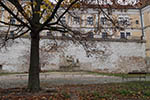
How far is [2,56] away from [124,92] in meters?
19.8

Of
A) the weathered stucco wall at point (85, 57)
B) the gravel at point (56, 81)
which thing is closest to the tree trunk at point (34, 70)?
the gravel at point (56, 81)

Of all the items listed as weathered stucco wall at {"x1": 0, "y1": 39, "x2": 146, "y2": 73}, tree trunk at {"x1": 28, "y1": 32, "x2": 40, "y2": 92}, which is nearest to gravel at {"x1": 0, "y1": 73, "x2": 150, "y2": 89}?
tree trunk at {"x1": 28, "y1": 32, "x2": 40, "y2": 92}

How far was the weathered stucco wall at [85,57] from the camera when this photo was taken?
68.4 ft

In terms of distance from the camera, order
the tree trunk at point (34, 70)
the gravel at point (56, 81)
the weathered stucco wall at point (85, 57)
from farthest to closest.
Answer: the weathered stucco wall at point (85, 57) → the gravel at point (56, 81) → the tree trunk at point (34, 70)

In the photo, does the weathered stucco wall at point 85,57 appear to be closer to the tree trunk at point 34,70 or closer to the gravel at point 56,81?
the gravel at point 56,81

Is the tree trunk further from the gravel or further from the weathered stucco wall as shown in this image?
the weathered stucco wall

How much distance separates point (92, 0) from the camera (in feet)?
22.2

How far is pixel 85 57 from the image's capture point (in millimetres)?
22188

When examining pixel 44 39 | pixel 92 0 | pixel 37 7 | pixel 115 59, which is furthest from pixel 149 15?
pixel 37 7

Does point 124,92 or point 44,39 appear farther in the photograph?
point 44,39

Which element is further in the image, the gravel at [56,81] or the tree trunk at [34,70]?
the gravel at [56,81]

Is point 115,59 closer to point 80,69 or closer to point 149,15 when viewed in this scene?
point 80,69

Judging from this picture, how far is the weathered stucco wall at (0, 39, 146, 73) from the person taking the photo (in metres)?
20.8

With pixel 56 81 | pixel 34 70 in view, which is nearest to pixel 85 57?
pixel 56 81
